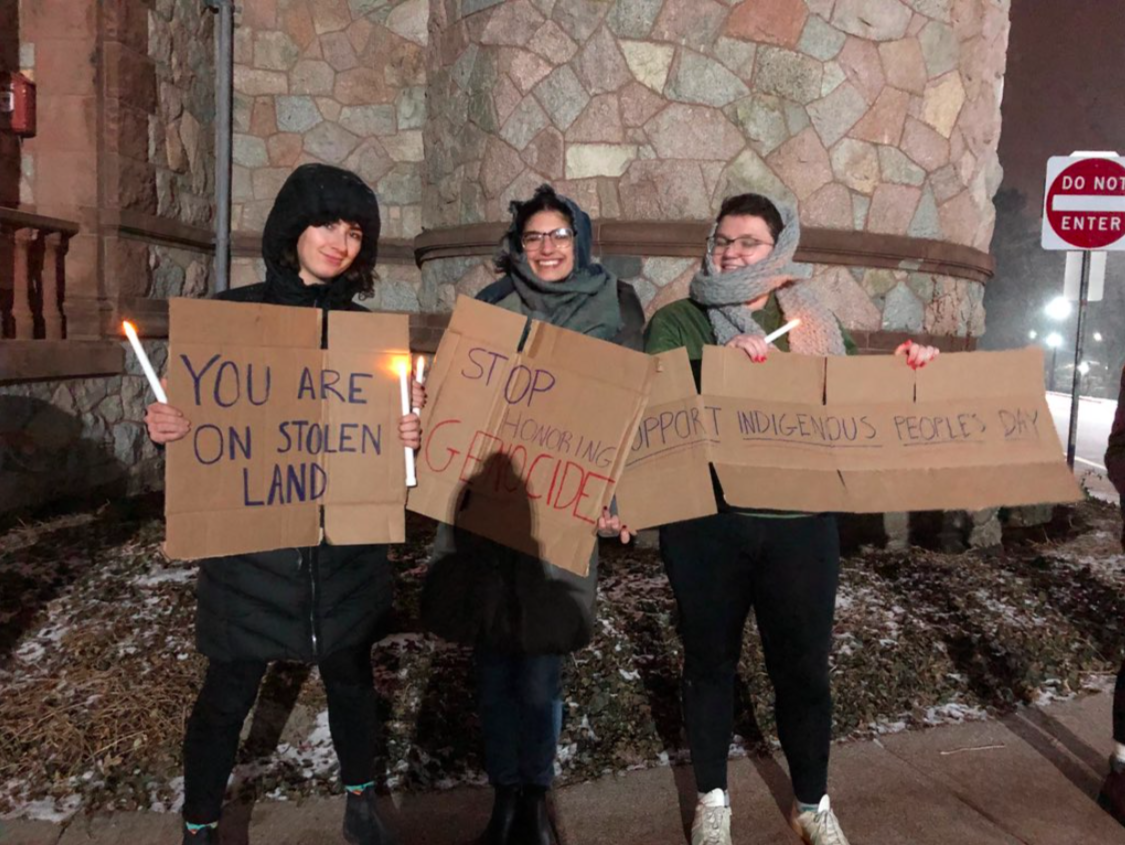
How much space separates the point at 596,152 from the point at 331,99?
2781mm

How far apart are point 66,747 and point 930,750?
9.65ft

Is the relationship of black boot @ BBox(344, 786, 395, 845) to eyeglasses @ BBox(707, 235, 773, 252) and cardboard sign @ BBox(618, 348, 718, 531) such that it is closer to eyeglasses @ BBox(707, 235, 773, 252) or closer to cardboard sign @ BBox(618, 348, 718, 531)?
cardboard sign @ BBox(618, 348, 718, 531)

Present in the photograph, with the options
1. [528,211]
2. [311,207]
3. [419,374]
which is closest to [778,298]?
[528,211]

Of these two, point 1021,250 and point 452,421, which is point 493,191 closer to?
point 452,421

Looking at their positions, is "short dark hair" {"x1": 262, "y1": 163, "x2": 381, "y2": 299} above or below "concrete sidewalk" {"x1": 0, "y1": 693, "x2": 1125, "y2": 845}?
above

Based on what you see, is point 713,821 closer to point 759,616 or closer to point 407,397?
point 759,616

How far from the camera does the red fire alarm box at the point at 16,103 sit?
5.10 meters

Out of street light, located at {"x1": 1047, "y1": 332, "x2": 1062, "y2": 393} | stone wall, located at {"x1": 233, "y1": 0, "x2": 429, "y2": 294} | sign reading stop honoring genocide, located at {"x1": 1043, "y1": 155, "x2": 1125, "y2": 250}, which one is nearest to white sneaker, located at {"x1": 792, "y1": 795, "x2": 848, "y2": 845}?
stone wall, located at {"x1": 233, "y1": 0, "x2": 429, "y2": 294}

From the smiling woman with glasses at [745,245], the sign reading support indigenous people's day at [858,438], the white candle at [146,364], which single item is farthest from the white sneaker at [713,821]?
the white candle at [146,364]

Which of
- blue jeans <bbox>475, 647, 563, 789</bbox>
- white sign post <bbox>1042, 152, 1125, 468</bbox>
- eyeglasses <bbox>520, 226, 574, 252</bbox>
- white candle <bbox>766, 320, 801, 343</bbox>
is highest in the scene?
white sign post <bbox>1042, 152, 1125, 468</bbox>

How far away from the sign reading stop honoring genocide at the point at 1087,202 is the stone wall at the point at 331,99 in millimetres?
4981

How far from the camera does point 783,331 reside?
211 cm

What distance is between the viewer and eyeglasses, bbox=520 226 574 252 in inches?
85.3

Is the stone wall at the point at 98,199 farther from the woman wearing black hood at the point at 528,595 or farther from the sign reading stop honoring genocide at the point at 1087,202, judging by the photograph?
the sign reading stop honoring genocide at the point at 1087,202
